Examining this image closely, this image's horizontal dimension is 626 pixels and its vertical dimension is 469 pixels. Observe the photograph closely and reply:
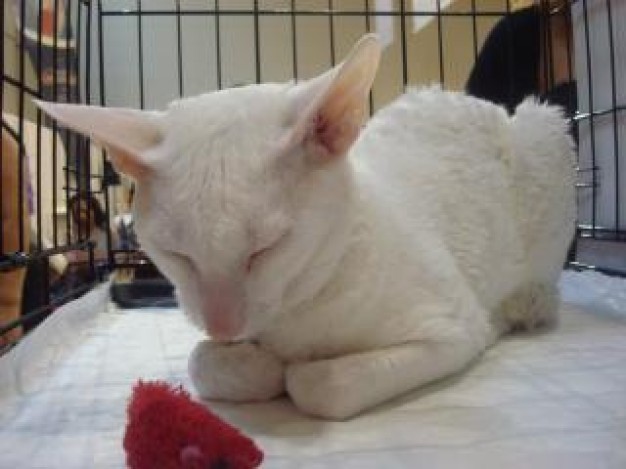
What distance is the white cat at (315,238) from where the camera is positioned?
1.93ft

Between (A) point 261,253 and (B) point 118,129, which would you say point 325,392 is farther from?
(B) point 118,129

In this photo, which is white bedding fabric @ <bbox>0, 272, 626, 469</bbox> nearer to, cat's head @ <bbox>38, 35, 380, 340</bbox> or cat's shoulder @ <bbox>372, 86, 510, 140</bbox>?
cat's head @ <bbox>38, 35, 380, 340</bbox>

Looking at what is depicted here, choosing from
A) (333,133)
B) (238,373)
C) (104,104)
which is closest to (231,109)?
(333,133)

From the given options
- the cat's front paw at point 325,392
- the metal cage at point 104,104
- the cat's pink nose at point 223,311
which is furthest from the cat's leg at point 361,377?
the metal cage at point 104,104

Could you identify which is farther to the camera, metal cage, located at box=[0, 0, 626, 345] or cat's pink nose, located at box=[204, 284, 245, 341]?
metal cage, located at box=[0, 0, 626, 345]

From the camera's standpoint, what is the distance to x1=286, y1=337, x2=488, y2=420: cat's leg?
26.8 inches

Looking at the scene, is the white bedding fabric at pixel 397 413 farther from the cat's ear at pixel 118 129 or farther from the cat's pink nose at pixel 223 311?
the cat's ear at pixel 118 129

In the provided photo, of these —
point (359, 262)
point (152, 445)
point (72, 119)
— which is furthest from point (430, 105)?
→ point (152, 445)

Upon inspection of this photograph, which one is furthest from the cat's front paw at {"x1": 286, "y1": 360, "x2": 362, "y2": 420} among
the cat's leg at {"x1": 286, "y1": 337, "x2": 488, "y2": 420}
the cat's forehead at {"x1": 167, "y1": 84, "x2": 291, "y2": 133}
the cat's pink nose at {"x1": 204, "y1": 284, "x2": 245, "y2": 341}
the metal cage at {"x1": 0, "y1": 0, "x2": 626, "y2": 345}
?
the metal cage at {"x1": 0, "y1": 0, "x2": 626, "y2": 345}

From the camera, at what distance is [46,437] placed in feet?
2.17

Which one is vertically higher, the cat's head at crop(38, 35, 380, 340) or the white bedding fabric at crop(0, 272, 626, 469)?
the cat's head at crop(38, 35, 380, 340)

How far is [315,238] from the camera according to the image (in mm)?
639

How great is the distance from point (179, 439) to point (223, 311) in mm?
118

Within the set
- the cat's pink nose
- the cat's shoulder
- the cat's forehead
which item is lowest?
the cat's pink nose
